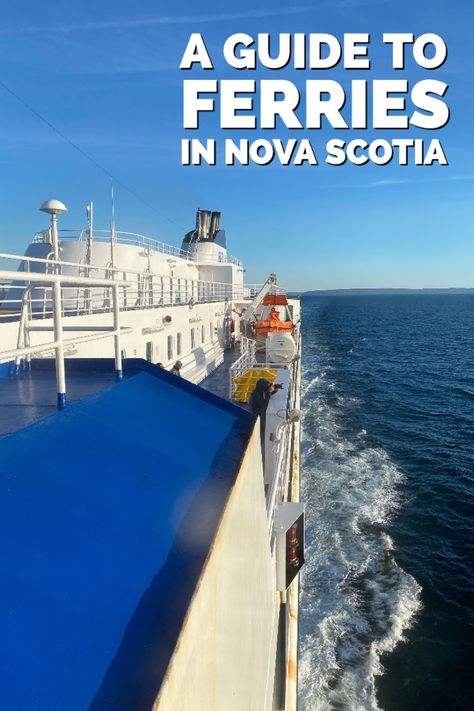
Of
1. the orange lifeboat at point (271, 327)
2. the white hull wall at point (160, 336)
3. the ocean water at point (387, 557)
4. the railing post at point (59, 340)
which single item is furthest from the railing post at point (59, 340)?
the orange lifeboat at point (271, 327)

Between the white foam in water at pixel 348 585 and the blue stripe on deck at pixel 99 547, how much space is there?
8623 mm

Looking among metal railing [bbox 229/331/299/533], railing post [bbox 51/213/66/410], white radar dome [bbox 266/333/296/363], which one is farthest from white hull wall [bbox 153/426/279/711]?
white radar dome [bbox 266/333/296/363]

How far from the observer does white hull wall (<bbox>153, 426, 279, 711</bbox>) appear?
1.84 metres

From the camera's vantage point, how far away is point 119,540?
7.54 ft

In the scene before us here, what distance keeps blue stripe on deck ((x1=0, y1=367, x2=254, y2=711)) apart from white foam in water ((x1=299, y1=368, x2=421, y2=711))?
339 inches

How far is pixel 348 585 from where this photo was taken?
1228 cm

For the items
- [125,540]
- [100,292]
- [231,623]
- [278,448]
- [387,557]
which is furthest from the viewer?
[100,292]

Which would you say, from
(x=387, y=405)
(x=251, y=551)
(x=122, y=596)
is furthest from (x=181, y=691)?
(x=387, y=405)

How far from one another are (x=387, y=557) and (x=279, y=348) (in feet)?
30.8

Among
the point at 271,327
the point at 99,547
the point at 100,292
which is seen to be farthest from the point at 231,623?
the point at 271,327

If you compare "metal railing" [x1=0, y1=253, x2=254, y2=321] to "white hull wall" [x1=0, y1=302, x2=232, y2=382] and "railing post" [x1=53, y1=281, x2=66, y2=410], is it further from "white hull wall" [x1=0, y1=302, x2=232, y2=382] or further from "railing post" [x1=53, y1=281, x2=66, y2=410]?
"white hull wall" [x1=0, y1=302, x2=232, y2=382]

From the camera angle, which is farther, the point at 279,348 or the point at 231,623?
the point at 279,348

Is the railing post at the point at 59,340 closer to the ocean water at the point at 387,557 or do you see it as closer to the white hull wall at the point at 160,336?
the white hull wall at the point at 160,336

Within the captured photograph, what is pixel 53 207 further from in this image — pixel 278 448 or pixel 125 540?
pixel 125 540
